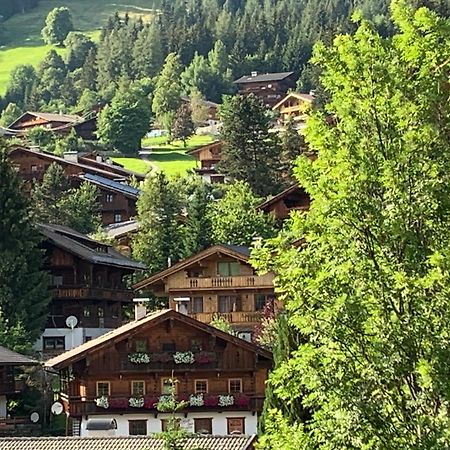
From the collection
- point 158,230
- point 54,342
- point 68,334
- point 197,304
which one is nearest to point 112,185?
point 158,230

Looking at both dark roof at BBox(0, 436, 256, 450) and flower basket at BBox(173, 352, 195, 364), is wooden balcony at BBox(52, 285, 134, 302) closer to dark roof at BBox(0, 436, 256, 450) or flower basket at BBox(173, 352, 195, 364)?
flower basket at BBox(173, 352, 195, 364)

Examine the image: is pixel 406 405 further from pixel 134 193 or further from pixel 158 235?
pixel 134 193

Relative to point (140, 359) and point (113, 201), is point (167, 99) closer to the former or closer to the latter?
point (113, 201)

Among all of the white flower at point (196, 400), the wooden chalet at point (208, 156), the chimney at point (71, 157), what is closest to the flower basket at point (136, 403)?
the white flower at point (196, 400)

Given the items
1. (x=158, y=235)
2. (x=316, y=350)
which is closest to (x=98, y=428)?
(x=316, y=350)

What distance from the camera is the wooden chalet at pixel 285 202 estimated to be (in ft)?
219

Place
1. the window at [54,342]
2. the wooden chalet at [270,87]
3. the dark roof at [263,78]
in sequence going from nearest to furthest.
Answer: the window at [54,342] < the wooden chalet at [270,87] < the dark roof at [263,78]

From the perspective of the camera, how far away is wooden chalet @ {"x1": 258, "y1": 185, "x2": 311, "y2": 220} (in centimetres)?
6675

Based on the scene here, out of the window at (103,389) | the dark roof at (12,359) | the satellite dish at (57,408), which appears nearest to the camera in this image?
the satellite dish at (57,408)

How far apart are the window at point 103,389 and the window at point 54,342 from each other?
12362 millimetres

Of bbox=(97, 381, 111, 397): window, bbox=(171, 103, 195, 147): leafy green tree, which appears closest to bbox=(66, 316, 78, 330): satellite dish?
bbox=(97, 381, 111, 397): window

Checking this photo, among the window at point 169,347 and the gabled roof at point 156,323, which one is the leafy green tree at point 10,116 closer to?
the window at point 169,347

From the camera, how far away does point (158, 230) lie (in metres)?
69.4

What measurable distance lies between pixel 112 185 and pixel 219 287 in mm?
36111
